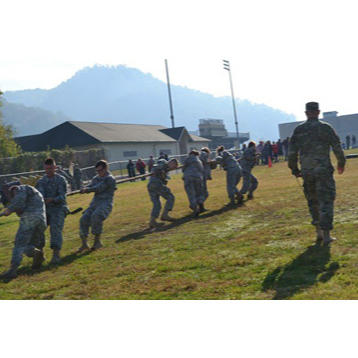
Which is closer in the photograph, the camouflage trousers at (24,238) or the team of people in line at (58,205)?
the camouflage trousers at (24,238)

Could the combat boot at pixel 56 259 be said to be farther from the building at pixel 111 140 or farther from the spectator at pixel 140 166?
the building at pixel 111 140

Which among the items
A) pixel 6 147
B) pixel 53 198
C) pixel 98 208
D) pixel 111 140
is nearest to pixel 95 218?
pixel 98 208

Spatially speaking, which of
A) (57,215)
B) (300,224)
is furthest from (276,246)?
(57,215)

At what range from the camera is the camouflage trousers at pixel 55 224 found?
8750 mm


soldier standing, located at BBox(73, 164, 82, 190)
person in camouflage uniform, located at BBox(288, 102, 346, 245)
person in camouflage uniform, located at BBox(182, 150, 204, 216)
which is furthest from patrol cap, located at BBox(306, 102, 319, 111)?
soldier standing, located at BBox(73, 164, 82, 190)

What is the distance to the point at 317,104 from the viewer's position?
294 inches

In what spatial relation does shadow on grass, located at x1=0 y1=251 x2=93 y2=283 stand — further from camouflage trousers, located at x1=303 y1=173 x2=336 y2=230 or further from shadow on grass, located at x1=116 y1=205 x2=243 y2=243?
camouflage trousers, located at x1=303 y1=173 x2=336 y2=230

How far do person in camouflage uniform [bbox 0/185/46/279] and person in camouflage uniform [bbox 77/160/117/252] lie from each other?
1280 millimetres

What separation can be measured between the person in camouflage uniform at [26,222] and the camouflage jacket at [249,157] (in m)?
7.70

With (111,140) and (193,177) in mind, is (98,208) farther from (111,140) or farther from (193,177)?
(111,140)

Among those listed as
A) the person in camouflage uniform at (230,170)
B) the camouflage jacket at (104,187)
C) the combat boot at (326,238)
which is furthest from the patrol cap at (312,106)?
the person in camouflage uniform at (230,170)

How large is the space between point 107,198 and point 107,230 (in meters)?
2.72

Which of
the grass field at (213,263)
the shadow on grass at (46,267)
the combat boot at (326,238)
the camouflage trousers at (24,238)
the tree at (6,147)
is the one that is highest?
the tree at (6,147)

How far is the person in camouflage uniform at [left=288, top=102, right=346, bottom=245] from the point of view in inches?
285
